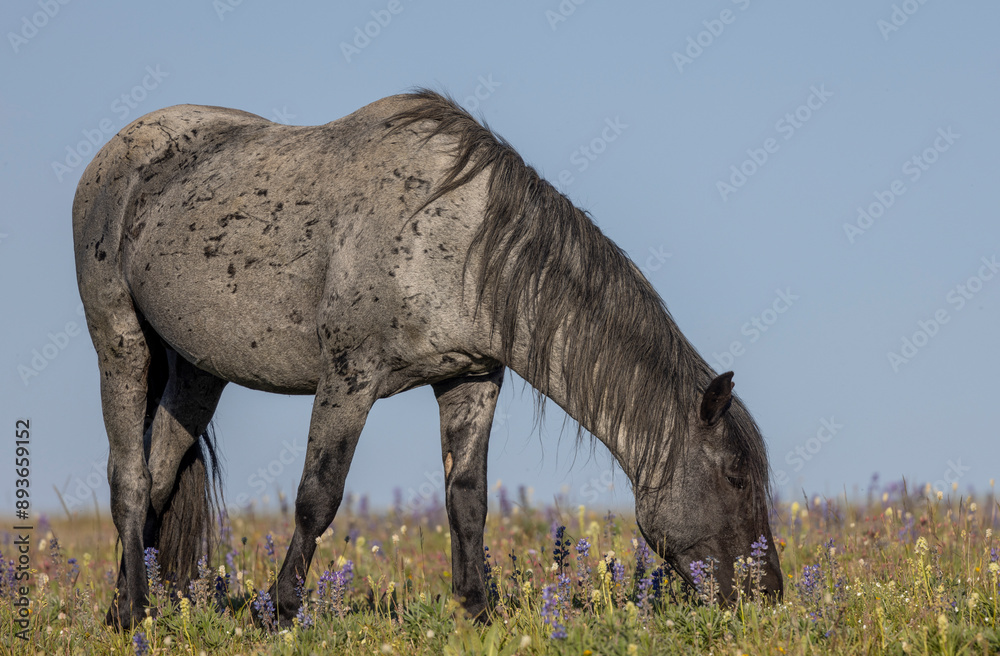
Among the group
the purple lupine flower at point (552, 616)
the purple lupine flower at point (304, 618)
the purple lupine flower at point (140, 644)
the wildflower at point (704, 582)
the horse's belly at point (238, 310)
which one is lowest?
the purple lupine flower at point (140, 644)

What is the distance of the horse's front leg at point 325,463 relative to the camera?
5.09 meters

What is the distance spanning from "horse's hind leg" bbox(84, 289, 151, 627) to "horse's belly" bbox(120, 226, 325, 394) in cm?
44

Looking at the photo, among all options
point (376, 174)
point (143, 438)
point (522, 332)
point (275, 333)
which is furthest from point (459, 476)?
point (143, 438)

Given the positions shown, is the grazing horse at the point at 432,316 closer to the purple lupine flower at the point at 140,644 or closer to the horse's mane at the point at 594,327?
the horse's mane at the point at 594,327

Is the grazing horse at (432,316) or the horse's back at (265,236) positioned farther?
the horse's back at (265,236)

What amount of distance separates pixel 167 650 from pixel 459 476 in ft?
6.02

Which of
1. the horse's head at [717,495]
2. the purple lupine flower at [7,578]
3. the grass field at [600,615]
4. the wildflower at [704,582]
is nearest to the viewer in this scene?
the grass field at [600,615]

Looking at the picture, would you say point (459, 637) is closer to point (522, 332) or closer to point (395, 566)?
point (522, 332)

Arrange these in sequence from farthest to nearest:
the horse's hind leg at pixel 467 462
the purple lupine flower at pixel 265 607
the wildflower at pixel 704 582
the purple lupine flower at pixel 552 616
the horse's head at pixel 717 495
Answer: the horse's hind leg at pixel 467 462, the horse's head at pixel 717 495, the purple lupine flower at pixel 265 607, the wildflower at pixel 704 582, the purple lupine flower at pixel 552 616

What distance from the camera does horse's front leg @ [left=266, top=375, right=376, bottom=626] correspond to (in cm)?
509

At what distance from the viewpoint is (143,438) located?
6641 millimetres

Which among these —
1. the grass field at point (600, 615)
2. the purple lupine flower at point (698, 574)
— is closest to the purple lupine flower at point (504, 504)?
the grass field at point (600, 615)

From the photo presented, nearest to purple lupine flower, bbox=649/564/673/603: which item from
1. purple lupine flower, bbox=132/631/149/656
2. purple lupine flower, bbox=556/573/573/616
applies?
purple lupine flower, bbox=556/573/573/616

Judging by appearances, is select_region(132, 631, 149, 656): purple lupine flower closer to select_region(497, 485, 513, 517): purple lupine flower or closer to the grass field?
the grass field
